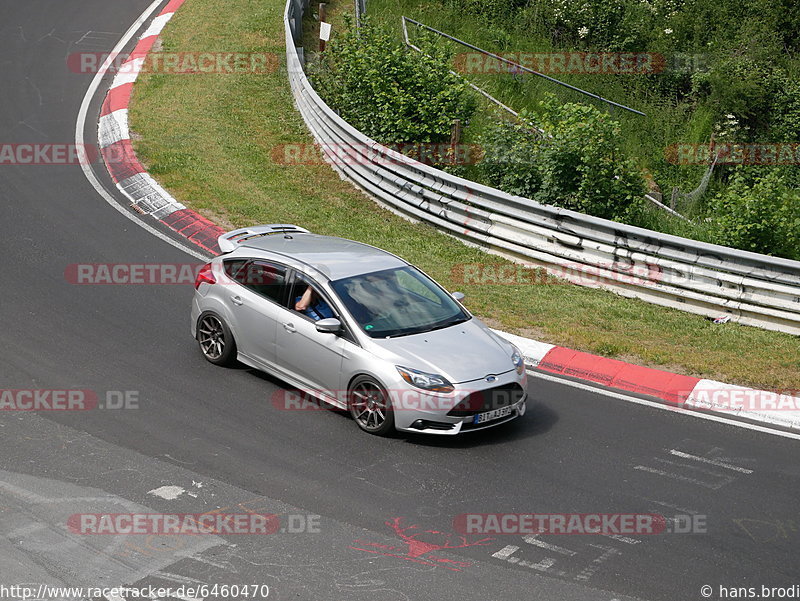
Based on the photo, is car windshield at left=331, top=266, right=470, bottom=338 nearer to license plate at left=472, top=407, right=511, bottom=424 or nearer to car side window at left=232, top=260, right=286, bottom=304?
car side window at left=232, top=260, right=286, bottom=304

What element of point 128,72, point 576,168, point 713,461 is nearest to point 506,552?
point 713,461

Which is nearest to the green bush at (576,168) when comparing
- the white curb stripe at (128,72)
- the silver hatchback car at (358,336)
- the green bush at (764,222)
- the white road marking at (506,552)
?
the green bush at (764,222)

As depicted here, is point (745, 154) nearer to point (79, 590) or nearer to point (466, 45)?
point (466, 45)

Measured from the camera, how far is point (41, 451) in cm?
925

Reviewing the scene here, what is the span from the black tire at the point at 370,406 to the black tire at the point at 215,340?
1972 mm

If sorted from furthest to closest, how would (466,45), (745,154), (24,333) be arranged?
(466,45) → (745,154) → (24,333)

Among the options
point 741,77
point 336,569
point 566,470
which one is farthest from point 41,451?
point 741,77

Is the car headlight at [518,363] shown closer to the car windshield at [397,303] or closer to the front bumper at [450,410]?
the front bumper at [450,410]

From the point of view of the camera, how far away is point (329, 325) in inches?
393

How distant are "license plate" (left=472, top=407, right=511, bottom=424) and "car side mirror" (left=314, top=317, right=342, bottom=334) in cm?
174

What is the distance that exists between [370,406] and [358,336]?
746 mm

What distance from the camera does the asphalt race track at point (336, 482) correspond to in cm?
745

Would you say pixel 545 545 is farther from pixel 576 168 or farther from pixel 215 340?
pixel 576 168

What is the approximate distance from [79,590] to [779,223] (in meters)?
11.1
